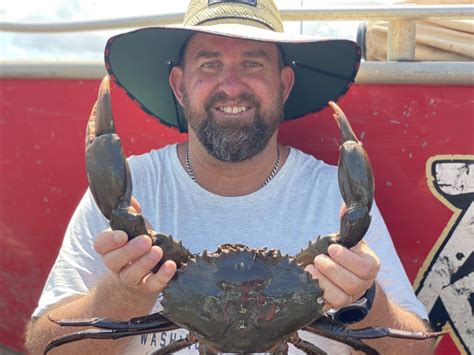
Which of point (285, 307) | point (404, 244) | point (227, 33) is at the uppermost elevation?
point (227, 33)

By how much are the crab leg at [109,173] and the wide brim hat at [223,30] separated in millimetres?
752

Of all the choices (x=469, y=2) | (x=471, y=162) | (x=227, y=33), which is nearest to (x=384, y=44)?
(x=469, y=2)

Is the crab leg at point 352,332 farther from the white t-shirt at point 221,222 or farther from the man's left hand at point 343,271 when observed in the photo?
the white t-shirt at point 221,222

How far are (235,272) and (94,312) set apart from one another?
28.4 inches

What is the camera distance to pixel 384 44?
3939 millimetres

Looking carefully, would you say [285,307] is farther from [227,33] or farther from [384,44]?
[384,44]

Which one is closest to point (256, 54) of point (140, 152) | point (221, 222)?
point (221, 222)

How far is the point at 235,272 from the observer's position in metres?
2.22

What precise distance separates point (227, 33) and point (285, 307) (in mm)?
1100

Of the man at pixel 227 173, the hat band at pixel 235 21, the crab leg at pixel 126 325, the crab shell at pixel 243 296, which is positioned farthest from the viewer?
the hat band at pixel 235 21

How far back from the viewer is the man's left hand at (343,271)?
2357 millimetres

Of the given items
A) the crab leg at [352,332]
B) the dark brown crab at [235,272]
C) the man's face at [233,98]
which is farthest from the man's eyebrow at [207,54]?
the crab leg at [352,332]

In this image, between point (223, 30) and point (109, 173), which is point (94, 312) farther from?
point (223, 30)

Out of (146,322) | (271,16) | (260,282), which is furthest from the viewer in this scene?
(271,16)
